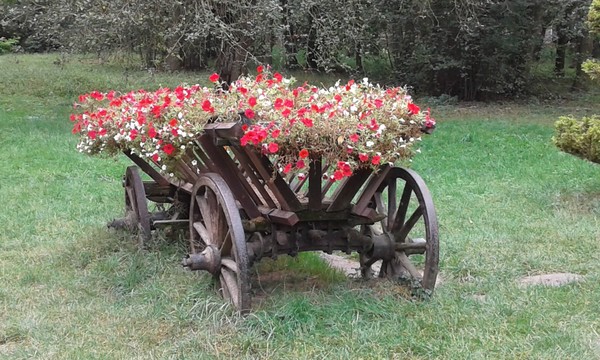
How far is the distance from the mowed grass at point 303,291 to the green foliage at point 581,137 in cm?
51

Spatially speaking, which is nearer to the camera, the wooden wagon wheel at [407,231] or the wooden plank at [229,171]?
the wooden plank at [229,171]

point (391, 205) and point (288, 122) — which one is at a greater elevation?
point (288, 122)

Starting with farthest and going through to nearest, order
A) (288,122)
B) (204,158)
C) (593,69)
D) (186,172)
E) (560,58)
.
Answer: (560,58) → (593,69) → (186,172) → (204,158) → (288,122)

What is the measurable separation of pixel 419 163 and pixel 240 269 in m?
6.75

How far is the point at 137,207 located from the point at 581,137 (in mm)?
4765


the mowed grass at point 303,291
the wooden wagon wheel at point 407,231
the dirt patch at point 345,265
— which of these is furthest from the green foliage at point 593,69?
the wooden wagon wheel at point 407,231

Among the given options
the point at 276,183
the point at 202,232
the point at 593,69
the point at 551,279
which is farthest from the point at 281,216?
the point at 593,69

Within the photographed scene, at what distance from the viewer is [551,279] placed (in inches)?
201

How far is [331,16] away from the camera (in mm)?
11938

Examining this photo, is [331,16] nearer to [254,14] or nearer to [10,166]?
[254,14]

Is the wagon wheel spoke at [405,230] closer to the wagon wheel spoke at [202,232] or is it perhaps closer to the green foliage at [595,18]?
the wagon wheel spoke at [202,232]

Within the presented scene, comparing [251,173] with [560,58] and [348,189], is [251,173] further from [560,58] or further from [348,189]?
[560,58]

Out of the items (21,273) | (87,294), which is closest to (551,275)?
(87,294)

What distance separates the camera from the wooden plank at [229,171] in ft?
14.1
